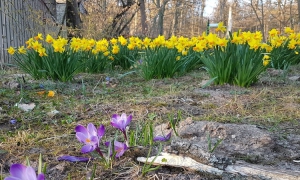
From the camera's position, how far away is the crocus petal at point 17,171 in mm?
668

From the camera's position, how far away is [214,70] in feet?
10.7

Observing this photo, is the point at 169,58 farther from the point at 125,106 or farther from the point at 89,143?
the point at 89,143

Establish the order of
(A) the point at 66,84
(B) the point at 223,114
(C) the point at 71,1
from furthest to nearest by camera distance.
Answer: (C) the point at 71,1 → (A) the point at 66,84 → (B) the point at 223,114

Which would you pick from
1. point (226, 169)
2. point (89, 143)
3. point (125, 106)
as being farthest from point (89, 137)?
point (125, 106)

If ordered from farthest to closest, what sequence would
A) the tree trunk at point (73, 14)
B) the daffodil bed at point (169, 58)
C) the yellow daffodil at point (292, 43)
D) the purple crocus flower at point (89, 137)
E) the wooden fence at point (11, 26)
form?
1. the tree trunk at point (73, 14)
2. the wooden fence at point (11, 26)
3. the yellow daffodil at point (292, 43)
4. the daffodil bed at point (169, 58)
5. the purple crocus flower at point (89, 137)

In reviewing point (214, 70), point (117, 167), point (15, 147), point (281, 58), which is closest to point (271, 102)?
point (214, 70)

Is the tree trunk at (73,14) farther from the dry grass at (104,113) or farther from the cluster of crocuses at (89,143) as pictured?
the cluster of crocuses at (89,143)

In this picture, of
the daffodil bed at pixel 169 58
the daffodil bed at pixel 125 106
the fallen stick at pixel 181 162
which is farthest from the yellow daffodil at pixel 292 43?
the fallen stick at pixel 181 162

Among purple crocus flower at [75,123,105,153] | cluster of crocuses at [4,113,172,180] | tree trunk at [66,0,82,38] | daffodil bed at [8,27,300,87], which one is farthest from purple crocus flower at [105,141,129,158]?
tree trunk at [66,0,82,38]

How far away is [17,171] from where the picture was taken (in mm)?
679

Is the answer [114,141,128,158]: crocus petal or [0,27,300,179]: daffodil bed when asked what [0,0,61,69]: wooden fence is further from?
[114,141,128,158]: crocus petal

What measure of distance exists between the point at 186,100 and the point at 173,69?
61.9 inches

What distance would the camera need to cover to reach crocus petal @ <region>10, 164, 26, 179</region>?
2.19 ft

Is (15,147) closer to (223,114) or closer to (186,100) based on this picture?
(223,114)
